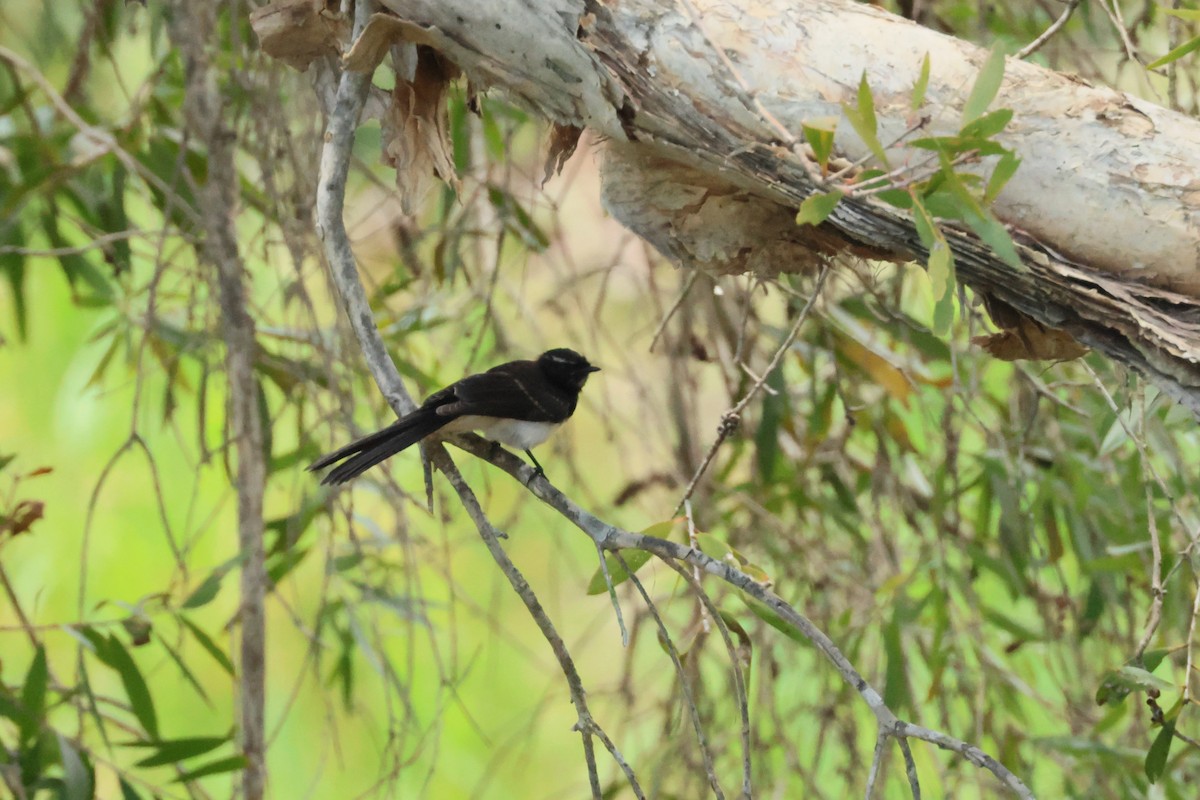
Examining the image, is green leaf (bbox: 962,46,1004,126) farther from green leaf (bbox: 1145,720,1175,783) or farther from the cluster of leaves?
green leaf (bbox: 1145,720,1175,783)

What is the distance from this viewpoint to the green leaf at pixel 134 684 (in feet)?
6.58

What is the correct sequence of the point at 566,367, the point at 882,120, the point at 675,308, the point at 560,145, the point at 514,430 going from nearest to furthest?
1. the point at 882,120
2. the point at 560,145
3. the point at 675,308
4. the point at 514,430
5. the point at 566,367

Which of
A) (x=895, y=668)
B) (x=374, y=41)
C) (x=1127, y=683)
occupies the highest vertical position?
(x=374, y=41)

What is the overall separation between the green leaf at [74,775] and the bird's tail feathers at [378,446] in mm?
688

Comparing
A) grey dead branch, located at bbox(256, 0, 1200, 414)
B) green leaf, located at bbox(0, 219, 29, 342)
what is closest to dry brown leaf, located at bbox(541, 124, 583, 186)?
grey dead branch, located at bbox(256, 0, 1200, 414)

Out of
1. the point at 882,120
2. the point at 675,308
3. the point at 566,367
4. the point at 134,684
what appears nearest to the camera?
the point at 882,120

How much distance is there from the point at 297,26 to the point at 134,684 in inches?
43.5

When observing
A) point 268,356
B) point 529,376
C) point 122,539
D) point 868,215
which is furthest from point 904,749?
point 122,539

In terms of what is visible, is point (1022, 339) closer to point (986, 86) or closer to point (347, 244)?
point (986, 86)

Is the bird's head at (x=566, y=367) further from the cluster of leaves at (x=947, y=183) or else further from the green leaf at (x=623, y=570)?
the cluster of leaves at (x=947, y=183)

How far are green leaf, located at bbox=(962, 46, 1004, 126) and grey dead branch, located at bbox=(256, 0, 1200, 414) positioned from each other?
26cm

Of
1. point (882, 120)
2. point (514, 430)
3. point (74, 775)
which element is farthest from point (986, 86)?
point (74, 775)

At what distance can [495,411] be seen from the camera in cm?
194

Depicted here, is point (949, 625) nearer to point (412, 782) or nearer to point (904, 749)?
point (904, 749)
